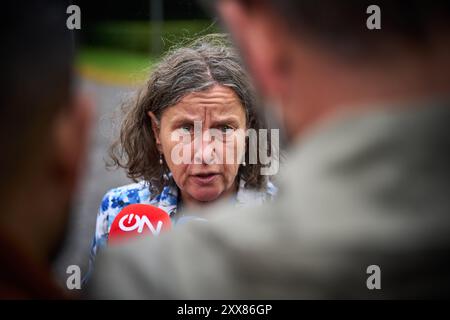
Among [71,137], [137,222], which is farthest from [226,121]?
[71,137]

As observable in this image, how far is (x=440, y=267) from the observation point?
61 cm

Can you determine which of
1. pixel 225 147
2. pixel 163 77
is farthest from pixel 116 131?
pixel 225 147

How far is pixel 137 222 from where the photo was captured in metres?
1.65

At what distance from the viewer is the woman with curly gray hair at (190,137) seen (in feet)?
5.59

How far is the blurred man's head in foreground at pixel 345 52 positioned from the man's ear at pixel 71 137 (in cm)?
19

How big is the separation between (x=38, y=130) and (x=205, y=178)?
40.4 inches

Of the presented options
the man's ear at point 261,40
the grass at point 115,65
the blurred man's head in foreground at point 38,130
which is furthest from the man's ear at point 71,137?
the grass at point 115,65

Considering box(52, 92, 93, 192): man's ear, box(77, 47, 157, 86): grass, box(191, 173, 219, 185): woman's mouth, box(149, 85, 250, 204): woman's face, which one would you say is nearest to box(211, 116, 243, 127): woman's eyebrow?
box(149, 85, 250, 204): woman's face

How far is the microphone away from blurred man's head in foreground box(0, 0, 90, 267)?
34.3 inches

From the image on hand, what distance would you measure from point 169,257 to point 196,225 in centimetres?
4

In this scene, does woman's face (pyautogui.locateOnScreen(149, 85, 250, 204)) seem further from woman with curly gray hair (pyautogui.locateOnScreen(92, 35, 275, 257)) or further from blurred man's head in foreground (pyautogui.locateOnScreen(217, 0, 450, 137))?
blurred man's head in foreground (pyautogui.locateOnScreen(217, 0, 450, 137))

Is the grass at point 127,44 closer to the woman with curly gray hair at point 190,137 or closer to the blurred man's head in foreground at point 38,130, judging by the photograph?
the woman with curly gray hair at point 190,137

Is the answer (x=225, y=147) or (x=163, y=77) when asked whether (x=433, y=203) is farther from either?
(x=163, y=77)

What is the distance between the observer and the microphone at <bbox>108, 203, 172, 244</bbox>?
1.61 m
